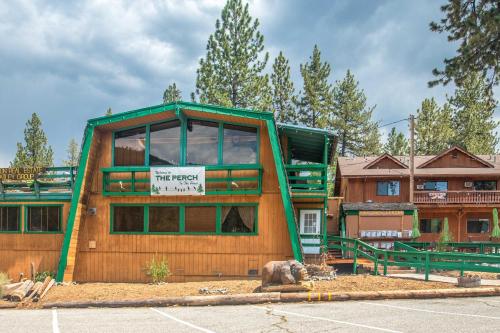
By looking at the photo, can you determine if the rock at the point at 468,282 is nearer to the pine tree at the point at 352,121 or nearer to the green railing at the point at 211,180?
the green railing at the point at 211,180

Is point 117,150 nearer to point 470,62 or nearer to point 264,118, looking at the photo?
point 264,118

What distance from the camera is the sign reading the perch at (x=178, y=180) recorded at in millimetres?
17125

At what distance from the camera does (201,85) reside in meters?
44.8

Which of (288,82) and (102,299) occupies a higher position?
(288,82)

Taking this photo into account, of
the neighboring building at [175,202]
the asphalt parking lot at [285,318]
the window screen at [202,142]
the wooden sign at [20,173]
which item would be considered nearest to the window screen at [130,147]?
the neighboring building at [175,202]

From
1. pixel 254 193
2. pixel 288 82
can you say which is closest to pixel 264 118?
pixel 254 193

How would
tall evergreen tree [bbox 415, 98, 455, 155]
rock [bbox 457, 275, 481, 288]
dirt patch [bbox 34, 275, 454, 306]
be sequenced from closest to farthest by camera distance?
rock [bbox 457, 275, 481, 288]
dirt patch [bbox 34, 275, 454, 306]
tall evergreen tree [bbox 415, 98, 455, 155]

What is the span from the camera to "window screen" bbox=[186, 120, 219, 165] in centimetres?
1759

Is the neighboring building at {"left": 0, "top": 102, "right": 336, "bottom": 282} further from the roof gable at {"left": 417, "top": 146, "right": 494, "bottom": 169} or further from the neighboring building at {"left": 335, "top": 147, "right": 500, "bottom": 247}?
the roof gable at {"left": 417, "top": 146, "right": 494, "bottom": 169}

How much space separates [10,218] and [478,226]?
36.6 metres

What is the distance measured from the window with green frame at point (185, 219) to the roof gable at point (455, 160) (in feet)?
91.9

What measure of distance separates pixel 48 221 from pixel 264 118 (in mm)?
9519

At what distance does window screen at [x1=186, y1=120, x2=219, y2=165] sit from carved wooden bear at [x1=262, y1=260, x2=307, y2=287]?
5.80m

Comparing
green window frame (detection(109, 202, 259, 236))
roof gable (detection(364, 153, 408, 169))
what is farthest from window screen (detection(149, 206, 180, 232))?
roof gable (detection(364, 153, 408, 169))
